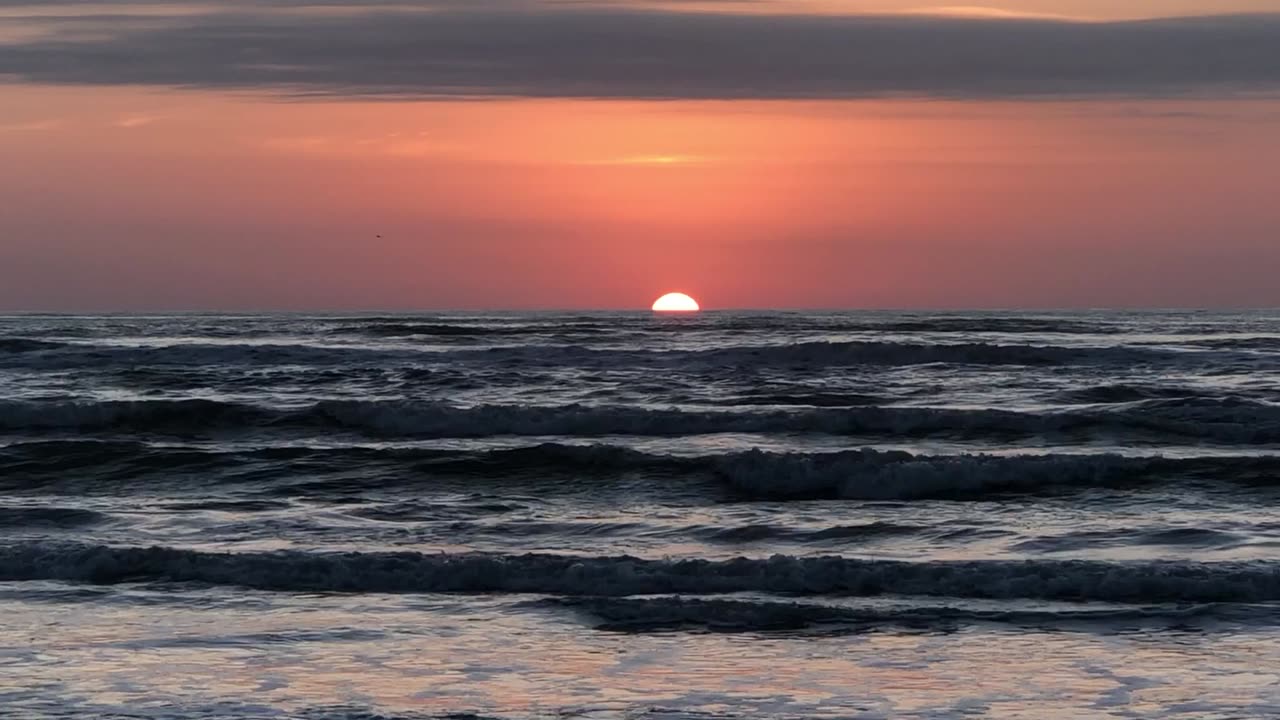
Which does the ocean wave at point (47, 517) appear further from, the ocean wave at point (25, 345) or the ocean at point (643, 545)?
the ocean wave at point (25, 345)

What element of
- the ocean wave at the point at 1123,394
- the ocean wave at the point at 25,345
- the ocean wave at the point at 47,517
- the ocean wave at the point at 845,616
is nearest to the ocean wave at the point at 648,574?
the ocean wave at the point at 845,616

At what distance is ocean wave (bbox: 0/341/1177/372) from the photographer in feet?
120

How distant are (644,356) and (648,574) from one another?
79.0 ft

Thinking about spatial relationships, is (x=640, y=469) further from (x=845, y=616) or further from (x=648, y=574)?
(x=845, y=616)

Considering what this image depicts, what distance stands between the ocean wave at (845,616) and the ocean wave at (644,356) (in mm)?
23154

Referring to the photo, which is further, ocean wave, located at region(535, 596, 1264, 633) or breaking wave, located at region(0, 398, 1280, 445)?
breaking wave, located at region(0, 398, 1280, 445)

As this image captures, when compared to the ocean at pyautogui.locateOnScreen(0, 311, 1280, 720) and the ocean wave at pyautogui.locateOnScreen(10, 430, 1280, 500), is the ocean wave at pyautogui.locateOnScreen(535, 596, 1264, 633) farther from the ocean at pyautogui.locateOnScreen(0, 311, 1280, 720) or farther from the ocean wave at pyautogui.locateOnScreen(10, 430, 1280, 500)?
the ocean wave at pyautogui.locateOnScreen(10, 430, 1280, 500)

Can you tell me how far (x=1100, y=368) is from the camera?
3509 centimetres

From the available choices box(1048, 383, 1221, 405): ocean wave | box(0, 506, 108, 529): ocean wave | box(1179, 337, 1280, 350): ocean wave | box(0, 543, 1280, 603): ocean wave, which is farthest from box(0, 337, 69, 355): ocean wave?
box(1179, 337, 1280, 350): ocean wave

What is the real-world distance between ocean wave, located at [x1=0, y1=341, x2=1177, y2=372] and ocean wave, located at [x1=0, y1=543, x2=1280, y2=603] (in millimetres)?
21798

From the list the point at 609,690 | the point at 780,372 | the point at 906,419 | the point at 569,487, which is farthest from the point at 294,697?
the point at 780,372

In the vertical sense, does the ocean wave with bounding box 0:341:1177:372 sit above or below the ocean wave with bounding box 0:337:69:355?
below

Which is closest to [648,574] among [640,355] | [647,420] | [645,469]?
[645,469]

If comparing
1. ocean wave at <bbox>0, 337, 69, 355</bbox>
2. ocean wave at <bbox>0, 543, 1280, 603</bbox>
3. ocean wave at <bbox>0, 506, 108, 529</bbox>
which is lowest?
ocean wave at <bbox>0, 543, 1280, 603</bbox>
